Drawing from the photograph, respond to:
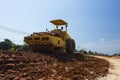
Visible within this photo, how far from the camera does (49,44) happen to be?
38.8 ft

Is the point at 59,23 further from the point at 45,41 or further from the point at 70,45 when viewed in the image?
the point at 45,41

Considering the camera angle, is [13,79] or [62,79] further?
[62,79]

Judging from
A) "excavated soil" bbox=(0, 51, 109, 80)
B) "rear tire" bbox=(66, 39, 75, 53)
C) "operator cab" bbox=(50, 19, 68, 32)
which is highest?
"operator cab" bbox=(50, 19, 68, 32)

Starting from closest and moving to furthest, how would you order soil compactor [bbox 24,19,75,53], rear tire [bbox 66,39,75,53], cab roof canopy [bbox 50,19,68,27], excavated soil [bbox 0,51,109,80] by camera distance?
excavated soil [bbox 0,51,109,80], soil compactor [bbox 24,19,75,53], cab roof canopy [bbox 50,19,68,27], rear tire [bbox 66,39,75,53]

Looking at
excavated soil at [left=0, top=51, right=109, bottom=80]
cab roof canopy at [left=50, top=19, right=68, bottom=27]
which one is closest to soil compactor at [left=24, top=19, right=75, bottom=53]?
cab roof canopy at [left=50, top=19, right=68, bottom=27]

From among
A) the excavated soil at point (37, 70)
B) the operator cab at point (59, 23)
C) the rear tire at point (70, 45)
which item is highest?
the operator cab at point (59, 23)

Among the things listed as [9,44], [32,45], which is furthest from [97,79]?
[9,44]

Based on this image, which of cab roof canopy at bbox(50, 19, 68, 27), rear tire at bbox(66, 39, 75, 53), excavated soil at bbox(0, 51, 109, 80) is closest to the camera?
excavated soil at bbox(0, 51, 109, 80)

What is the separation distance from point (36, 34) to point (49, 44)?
154cm

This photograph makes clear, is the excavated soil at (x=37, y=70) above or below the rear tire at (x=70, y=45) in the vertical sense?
below

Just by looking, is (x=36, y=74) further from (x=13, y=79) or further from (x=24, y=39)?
(x=24, y=39)

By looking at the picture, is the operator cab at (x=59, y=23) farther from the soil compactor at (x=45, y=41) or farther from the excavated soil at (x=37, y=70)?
the excavated soil at (x=37, y=70)

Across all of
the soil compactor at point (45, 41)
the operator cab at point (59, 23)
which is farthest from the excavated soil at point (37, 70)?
the operator cab at point (59, 23)

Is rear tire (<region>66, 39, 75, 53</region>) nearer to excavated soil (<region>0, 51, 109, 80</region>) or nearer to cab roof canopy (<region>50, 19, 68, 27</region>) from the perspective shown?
cab roof canopy (<region>50, 19, 68, 27</region>)
